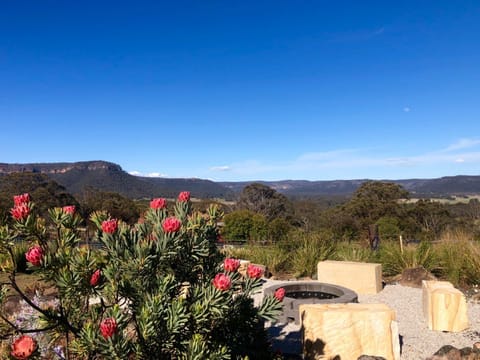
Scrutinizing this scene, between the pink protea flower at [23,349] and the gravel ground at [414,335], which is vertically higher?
the pink protea flower at [23,349]

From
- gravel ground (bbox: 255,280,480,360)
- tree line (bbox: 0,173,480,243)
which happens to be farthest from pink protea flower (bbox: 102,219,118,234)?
tree line (bbox: 0,173,480,243)

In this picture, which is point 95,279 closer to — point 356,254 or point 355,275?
point 355,275

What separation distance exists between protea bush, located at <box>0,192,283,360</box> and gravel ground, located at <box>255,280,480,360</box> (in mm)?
2740

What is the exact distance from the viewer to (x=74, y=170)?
107 m

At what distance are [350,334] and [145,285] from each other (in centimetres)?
292

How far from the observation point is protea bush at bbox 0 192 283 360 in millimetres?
1808

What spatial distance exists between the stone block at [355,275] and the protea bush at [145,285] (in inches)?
213

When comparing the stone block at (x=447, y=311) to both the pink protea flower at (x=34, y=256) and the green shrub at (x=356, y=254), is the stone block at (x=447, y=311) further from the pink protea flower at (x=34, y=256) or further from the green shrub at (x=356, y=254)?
the pink protea flower at (x=34, y=256)

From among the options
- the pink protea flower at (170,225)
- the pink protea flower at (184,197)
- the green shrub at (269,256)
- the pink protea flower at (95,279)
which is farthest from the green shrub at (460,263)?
the pink protea flower at (95,279)

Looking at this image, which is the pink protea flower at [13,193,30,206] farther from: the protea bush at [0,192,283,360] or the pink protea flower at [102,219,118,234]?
the pink protea flower at [102,219,118,234]

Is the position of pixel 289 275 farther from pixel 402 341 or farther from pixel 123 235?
pixel 123 235

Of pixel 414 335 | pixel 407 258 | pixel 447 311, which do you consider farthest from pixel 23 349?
pixel 407 258

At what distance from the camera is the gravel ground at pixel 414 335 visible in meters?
4.50

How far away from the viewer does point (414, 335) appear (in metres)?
5.01
